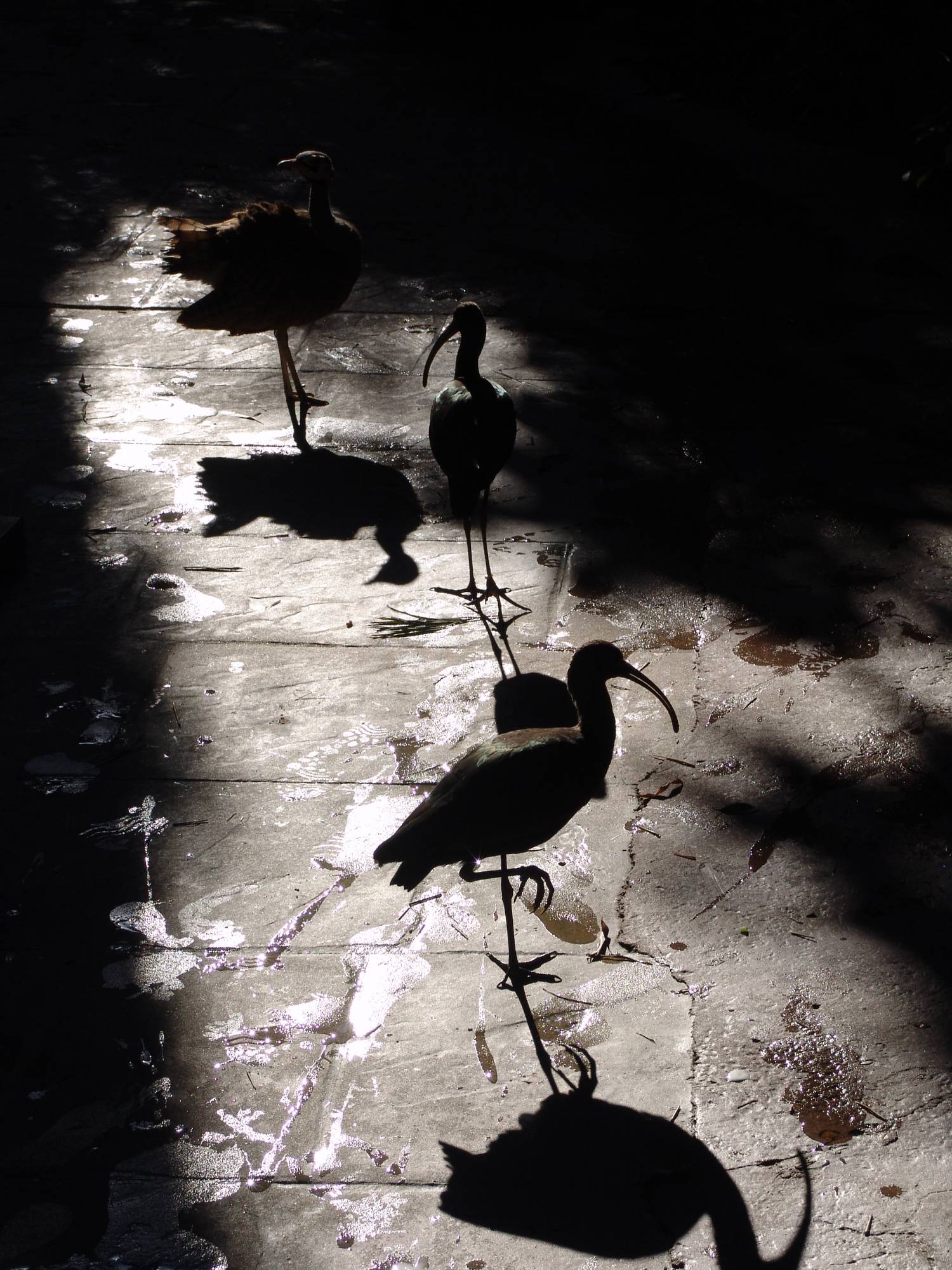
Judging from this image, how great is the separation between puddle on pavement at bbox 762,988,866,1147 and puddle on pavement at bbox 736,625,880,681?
1.75 m

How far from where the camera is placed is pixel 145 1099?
324 centimetres

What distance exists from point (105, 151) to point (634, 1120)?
11.3 m

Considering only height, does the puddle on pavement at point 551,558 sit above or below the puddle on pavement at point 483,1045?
below

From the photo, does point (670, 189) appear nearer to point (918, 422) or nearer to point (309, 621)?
→ point (918, 422)

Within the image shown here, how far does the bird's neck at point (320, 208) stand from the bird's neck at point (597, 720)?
442 cm

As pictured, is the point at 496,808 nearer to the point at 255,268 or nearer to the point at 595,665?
the point at 595,665

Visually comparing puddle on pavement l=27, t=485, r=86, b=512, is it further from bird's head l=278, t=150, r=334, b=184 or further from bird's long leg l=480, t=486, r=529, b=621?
bird's head l=278, t=150, r=334, b=184

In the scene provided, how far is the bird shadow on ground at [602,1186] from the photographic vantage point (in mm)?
2865

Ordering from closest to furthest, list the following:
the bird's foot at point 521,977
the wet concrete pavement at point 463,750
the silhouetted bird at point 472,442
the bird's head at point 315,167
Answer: the wet concrete pavement at point 463,750, the bird's foot at point 521,977, the silhouetted bird at point 472,442, the bird's head at point 315,167

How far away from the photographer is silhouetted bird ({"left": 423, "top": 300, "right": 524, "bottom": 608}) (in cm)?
537

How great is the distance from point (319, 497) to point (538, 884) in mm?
3210

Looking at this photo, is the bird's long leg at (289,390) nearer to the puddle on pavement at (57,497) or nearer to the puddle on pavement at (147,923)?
the puddle on pavement at (57,497)

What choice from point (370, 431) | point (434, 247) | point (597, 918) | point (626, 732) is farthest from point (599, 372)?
point (597, 918)

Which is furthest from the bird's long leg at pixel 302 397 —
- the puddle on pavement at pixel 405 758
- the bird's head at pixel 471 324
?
the puddle on pavement at pixel 405 758
